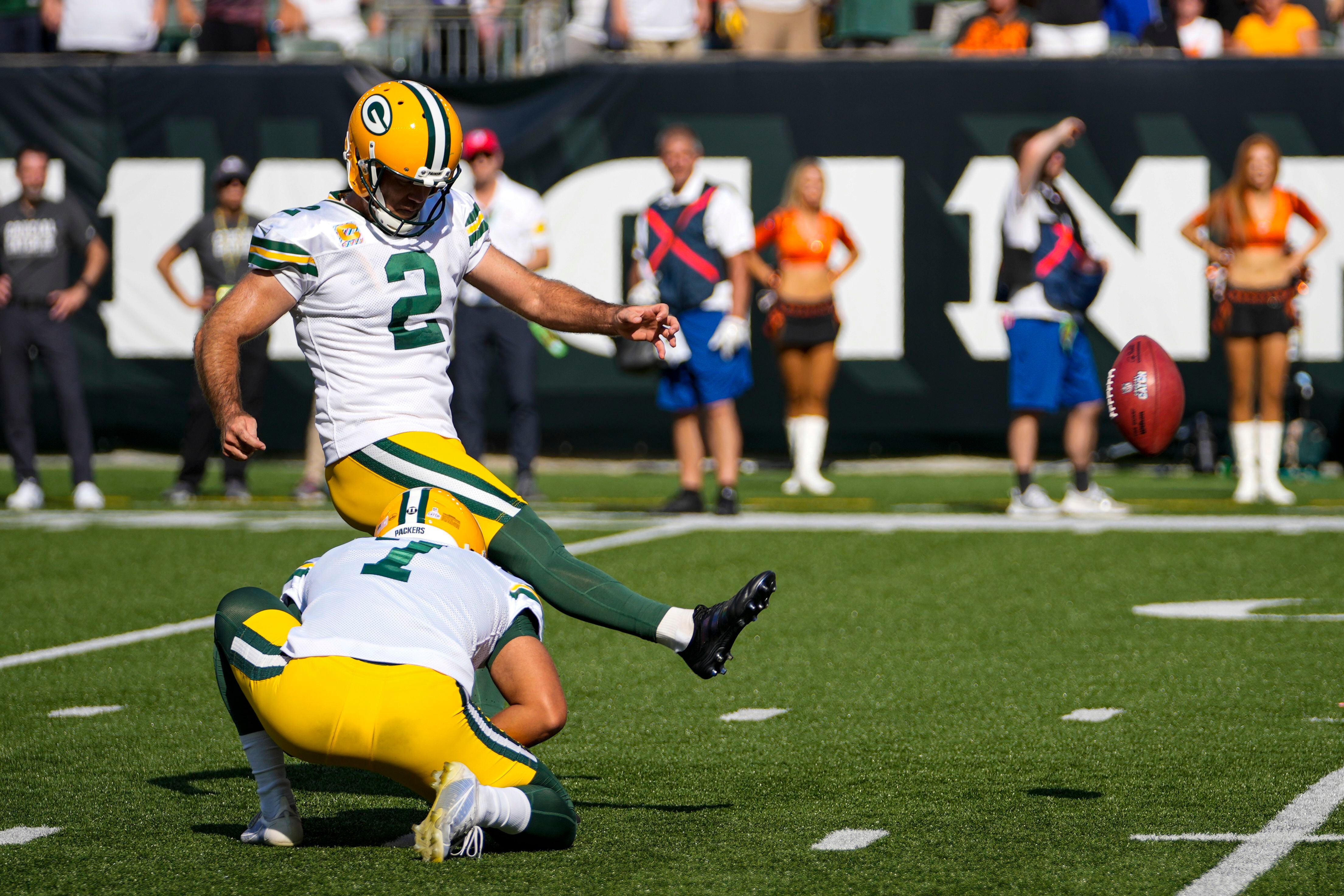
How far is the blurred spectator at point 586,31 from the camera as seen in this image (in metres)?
15.5

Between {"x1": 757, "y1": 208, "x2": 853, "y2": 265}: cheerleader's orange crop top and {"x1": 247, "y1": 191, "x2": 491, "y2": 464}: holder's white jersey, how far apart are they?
304 inches

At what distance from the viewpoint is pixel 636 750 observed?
4.93m

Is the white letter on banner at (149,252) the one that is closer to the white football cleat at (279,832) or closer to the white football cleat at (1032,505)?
the white football cleat at (1032,505)

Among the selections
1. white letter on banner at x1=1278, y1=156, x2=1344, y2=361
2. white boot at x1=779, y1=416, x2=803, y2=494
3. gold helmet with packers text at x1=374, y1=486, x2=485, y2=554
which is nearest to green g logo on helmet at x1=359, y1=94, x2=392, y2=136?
gold helmet with packers text at x1=374, y1=486, x2=485, y2=554

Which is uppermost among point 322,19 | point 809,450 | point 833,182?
point 322,19

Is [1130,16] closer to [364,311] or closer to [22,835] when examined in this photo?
[364,311]

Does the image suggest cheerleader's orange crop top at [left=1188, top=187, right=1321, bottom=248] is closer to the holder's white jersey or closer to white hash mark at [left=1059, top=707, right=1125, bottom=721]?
white hash mark at [left=1059, top=707, right=1125, bottom=721]

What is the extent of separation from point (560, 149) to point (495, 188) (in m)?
3.38

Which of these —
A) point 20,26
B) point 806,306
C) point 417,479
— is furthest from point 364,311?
point 20,26

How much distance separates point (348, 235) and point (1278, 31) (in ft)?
38.1

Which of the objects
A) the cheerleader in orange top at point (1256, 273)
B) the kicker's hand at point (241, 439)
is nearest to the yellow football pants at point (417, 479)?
the kicker's hand at point (241, 439)

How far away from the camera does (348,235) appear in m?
4.49

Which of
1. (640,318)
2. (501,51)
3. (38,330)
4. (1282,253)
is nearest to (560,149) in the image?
(501,51)

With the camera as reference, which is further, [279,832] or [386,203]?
[386,203]
